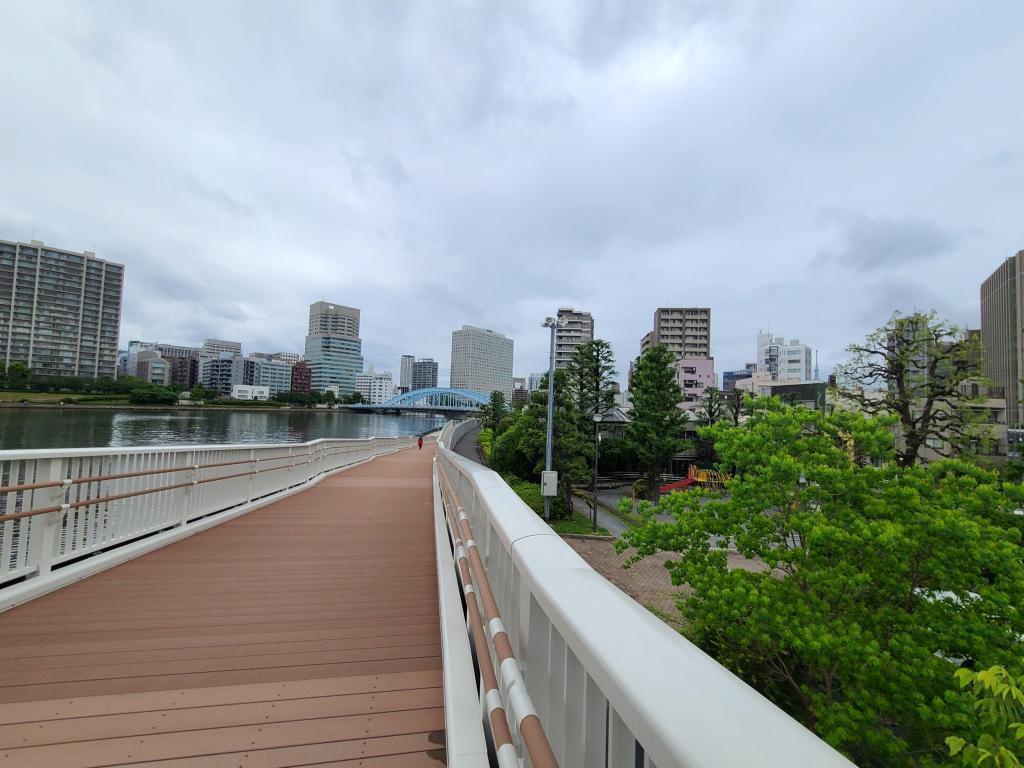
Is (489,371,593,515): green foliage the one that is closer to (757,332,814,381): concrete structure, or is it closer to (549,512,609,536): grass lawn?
(549,512,609,536): grass lawn

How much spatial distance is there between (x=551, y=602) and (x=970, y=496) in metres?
8.15

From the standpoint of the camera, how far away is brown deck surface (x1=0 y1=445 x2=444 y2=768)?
6.55 feet

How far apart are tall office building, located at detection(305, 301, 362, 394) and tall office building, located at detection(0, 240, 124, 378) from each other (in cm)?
6240

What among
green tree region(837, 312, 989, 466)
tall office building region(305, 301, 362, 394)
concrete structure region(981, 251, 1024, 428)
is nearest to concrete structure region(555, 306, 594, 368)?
concrete structure region(981, 251, 1024, 428)

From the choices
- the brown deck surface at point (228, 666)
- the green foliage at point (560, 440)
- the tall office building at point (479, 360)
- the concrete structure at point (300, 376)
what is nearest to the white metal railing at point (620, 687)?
the brown deck surface at point (228, 666)

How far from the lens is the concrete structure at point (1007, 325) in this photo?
141 feet

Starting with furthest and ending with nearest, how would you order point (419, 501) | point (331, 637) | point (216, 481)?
point (419, 501), point (216, 481), point (331, 637)

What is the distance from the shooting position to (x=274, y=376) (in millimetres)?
155500

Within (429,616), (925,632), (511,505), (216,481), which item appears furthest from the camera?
(216,481)

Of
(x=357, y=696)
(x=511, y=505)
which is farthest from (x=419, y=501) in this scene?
(x=511, y=505)

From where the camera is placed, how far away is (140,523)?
4770mm

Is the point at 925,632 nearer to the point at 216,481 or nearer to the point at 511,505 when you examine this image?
the point at 511,505

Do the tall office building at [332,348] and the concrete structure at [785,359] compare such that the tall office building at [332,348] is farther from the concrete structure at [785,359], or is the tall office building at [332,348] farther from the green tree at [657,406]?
the green tree at [657,406]

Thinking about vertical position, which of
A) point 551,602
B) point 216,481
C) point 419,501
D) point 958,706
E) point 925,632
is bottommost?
point 958,706
